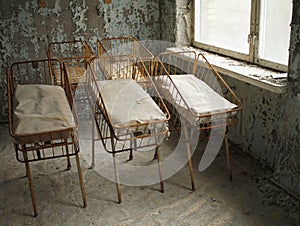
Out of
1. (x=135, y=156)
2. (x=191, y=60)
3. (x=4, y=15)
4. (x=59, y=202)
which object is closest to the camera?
(x=59, y=202)

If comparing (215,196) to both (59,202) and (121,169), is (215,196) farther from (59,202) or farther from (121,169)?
(59,202)

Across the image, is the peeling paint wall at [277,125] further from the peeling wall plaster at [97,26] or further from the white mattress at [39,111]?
the white mattress at [39,111]

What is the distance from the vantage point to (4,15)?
149 inches

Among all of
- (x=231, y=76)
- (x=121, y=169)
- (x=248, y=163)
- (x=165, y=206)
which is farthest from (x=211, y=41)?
(x=165, y=206)

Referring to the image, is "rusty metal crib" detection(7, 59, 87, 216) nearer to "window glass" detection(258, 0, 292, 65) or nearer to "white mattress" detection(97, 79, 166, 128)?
"white mattress" detection(97, 79, 166, 128)

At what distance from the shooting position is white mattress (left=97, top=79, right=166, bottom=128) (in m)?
2.43

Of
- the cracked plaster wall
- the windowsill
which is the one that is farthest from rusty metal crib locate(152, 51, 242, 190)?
the cracked plaster wall

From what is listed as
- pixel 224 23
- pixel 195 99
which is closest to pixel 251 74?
pixel 195 99

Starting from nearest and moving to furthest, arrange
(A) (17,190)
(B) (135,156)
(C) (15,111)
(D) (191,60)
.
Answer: (C) (15,111) → (A) (17,190) → (B) (135,156) → (D) (191,60)

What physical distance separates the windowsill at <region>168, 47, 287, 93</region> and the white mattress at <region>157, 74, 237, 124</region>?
0.24 meters

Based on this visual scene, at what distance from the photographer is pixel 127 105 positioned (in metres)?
2.59

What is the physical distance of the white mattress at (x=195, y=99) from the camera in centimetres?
259

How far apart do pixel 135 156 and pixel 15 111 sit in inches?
46.8

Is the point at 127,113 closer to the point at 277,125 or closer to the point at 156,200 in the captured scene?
the point at 156,200
